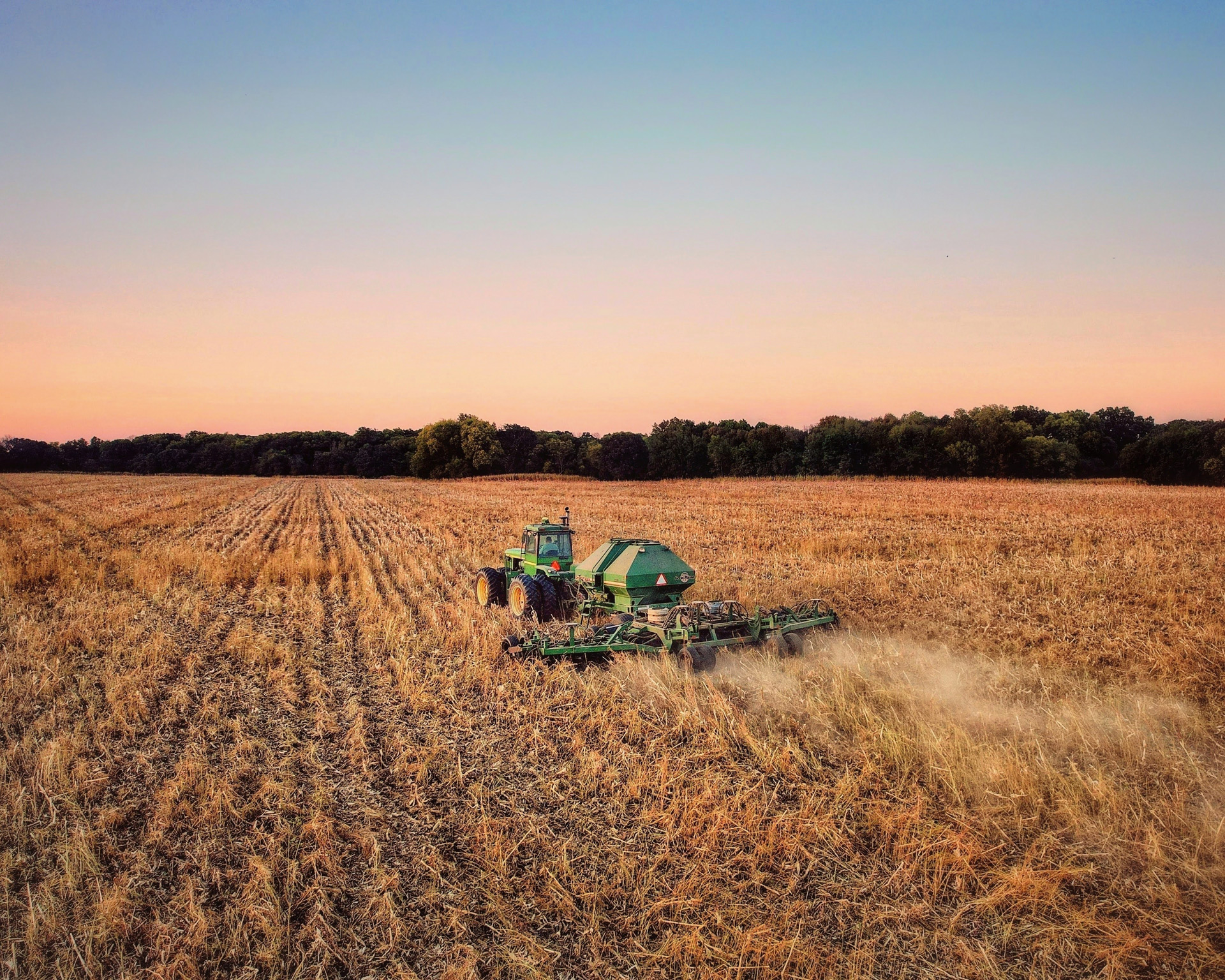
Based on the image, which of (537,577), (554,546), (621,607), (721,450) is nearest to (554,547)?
(554,546)

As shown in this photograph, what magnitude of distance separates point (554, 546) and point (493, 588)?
5.19ft

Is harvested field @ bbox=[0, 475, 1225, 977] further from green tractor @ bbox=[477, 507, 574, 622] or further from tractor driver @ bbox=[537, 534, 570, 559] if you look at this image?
tractor driver @ bbox=[537, 534, 570, 559]

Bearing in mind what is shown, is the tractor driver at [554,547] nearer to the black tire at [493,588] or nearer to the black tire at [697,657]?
the black tire at [493,588]

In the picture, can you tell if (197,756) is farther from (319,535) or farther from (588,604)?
(319,535)

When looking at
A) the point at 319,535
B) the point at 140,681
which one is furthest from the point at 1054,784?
the point at 319,535

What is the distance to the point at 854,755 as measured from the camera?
639cm

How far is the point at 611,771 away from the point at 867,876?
219 cm

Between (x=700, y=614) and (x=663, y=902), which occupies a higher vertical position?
(x=700, y=614)

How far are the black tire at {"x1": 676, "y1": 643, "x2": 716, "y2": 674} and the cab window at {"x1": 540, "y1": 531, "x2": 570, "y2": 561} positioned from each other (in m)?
4.12

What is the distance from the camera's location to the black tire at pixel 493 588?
529 inches

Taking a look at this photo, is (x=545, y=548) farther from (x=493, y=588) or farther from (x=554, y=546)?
(x=493, y=588)

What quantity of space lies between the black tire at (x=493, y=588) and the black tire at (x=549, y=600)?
1686 millimetres

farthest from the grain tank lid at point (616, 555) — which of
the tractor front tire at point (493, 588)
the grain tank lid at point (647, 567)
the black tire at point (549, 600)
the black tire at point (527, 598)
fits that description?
the tractor front tire at point (493, 588)

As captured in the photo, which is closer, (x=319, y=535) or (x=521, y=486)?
(x=319, y=535)
